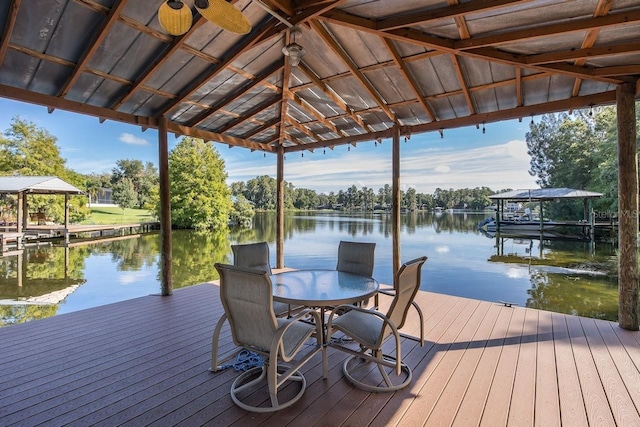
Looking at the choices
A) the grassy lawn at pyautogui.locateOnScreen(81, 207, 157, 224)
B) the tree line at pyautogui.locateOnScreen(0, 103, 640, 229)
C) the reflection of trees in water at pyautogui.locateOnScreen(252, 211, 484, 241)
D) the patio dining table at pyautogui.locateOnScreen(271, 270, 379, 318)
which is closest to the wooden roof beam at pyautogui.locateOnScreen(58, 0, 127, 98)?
the patio dining table at pyautogui.locateOnScreen(271, 270, 379, 318)

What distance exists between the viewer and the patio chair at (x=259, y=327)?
186 centimetres

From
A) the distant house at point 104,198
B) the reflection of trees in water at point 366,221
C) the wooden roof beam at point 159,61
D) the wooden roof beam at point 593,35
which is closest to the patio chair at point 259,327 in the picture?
the wooden roof beam at point 159,61

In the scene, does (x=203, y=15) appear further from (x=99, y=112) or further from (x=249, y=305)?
(x=99, y=112)

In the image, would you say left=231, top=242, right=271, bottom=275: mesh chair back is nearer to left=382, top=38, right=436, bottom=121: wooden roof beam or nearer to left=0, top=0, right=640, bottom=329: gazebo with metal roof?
left=0, top=0, right=640, bottom=329: gazebo with metal roof

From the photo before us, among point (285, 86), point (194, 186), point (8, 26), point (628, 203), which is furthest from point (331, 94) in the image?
point (194, 186)

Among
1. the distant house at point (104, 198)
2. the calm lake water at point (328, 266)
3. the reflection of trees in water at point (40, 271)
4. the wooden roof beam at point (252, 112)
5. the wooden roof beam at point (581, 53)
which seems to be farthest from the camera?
the distant house at point (104, 198)

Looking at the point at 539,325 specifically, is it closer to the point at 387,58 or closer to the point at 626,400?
the point at 626,400

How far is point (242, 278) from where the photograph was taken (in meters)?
1.92

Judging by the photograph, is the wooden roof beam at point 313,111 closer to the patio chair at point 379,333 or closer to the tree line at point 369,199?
the patio chair at point 379,333

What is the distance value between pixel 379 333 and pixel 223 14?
7.77 ft

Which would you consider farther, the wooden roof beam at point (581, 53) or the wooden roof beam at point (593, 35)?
the wooden roof beam at point (581, 53)

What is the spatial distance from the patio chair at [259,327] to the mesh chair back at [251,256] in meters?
1.15

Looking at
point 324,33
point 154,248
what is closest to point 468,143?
point 154,248

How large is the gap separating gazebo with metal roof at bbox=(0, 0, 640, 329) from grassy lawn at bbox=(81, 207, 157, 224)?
20626 mm
